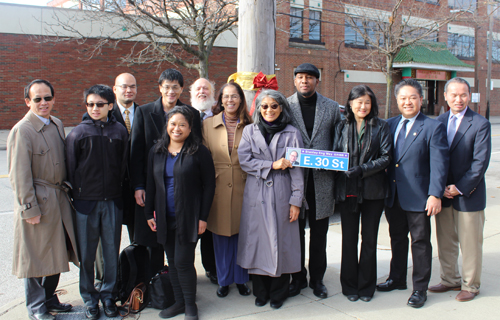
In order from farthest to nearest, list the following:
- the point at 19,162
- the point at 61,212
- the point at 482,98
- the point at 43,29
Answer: the point at 482,98
the point at 43,29
the point at 61,212
the point at 19,162

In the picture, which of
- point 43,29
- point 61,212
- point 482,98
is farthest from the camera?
point 482,98

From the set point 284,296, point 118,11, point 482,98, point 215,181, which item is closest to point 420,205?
point 284,296

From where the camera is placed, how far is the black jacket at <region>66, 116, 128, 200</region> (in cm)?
340

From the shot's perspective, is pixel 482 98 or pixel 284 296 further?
pixel 482 98

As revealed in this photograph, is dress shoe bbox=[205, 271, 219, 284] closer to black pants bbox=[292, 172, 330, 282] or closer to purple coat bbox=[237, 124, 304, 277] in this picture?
purple coat bbox=[237, 124, 304, 277]

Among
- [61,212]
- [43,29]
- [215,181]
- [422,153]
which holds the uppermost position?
[43,29]

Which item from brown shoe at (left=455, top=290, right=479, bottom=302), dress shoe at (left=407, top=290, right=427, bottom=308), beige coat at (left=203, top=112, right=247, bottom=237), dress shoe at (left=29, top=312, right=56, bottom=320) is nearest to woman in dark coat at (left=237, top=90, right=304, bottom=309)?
beige coat at (left=203, top=112, right=247, bottom=237)

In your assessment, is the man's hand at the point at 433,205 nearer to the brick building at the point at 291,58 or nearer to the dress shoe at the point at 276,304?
the dress shoe at the point at 276,304

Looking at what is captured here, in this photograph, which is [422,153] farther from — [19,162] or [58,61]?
[58,61]

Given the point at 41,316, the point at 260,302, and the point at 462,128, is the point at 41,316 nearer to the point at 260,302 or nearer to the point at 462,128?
the point at 260,302

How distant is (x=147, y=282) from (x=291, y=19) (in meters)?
22.8

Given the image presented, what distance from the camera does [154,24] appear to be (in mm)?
16250

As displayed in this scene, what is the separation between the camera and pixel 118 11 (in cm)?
1526

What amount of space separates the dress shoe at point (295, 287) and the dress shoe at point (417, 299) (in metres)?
0.96
